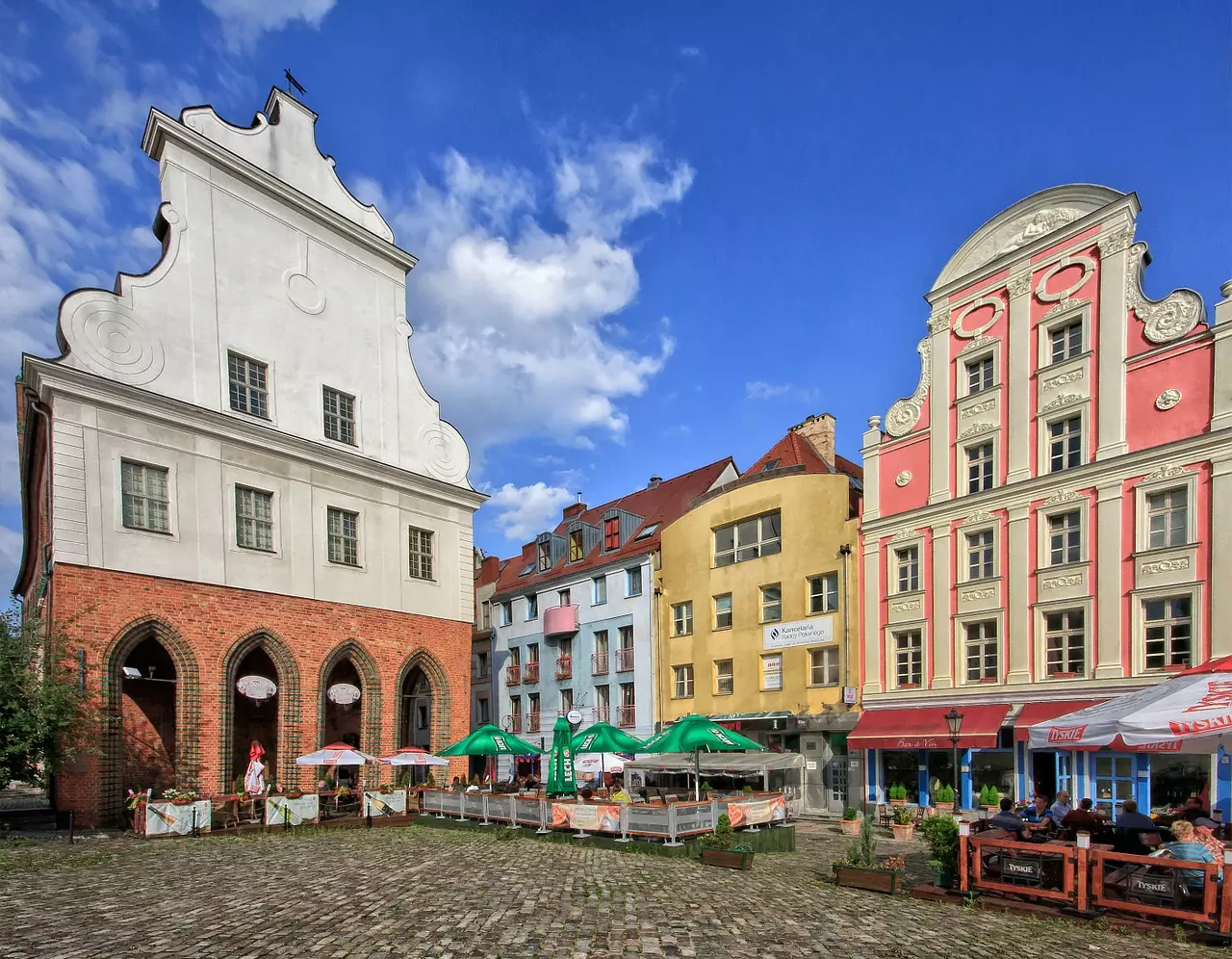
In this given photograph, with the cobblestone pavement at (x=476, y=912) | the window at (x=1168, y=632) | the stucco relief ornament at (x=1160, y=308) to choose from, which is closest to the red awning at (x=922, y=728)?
the window at (x=1168, y=632)

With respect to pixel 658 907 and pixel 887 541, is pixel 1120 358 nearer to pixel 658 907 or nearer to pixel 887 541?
pixel 887 541

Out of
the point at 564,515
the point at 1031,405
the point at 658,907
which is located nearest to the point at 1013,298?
the point at 1031,405

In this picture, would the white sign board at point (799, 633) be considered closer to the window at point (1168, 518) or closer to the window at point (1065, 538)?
the window at point (1065, 538)

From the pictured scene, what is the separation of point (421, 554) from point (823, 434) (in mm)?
16624

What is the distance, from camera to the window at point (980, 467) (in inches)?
1041

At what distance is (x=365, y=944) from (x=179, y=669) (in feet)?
48.6

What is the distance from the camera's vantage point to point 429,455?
3028 centimetres

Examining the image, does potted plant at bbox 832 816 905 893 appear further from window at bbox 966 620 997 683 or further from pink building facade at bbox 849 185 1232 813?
window at bbox 966 620 997 683

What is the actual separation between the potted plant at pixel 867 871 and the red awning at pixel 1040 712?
35.7ft

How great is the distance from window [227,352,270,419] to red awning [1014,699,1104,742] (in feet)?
73.7

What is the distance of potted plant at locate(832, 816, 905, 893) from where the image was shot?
1338 centimetres

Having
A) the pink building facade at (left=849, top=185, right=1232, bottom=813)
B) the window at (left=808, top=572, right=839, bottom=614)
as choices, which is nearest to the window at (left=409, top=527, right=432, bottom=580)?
the window at (left=808, top=572, right=839, bottom=614)

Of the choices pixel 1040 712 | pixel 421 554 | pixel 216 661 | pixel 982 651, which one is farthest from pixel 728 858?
pixel 421 554

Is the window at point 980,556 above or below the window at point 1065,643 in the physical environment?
above
